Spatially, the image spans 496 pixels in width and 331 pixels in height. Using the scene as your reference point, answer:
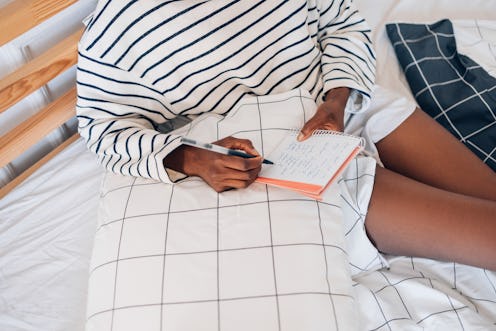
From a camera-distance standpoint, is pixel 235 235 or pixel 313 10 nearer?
pixel 235 235

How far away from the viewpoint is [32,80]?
1048mm

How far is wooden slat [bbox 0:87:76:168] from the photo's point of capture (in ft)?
3.54

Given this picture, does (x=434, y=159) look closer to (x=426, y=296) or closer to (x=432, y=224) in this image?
(x=432, y=224)

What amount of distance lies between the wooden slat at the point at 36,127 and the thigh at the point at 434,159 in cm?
74

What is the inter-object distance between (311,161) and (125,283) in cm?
39

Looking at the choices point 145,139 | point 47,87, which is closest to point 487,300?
point 145,139

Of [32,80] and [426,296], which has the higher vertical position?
[32,80]

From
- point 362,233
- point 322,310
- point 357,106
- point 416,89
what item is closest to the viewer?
point 322,310

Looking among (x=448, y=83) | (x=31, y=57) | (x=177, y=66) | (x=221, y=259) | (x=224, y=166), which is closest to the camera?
(x=221, y=259)

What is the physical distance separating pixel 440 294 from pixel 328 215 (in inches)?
10.5

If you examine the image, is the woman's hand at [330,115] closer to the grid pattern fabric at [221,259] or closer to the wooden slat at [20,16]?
the grid pattern fabric at [221,259]

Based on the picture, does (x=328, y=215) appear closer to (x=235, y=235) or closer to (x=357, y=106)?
(x=235, y=235)

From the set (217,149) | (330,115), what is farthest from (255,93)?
(217,149)

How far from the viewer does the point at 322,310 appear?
74 centimetres
